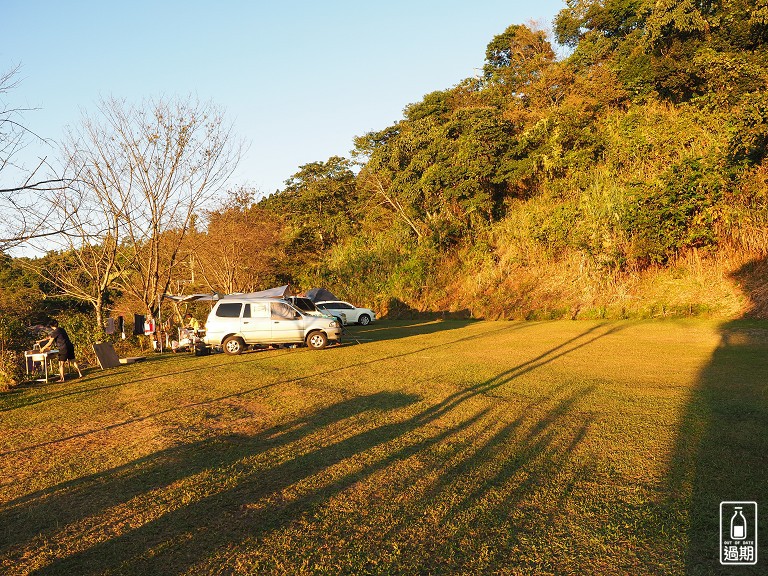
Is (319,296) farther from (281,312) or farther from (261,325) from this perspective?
(261,325)

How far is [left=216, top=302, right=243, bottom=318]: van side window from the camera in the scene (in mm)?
16328

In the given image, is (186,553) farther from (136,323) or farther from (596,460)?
(136,323)

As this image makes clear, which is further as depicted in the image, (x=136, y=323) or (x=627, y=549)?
(x=136, y=323)

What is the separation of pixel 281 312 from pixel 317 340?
55.0 inches

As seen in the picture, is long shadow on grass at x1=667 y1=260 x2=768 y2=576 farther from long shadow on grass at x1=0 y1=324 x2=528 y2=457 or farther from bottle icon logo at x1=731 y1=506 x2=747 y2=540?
long shadow on grass at x1=0 y1=324 x2=528 y2=457

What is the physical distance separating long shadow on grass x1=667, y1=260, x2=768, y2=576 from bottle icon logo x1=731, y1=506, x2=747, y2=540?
0.31 feet

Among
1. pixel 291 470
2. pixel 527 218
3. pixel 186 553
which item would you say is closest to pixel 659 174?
pixel 527 218

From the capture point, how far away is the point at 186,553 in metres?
3.74

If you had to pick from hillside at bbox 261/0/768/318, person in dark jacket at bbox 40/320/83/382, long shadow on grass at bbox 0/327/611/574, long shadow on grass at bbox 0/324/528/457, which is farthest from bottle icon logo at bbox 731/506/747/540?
hillside at bbox 261/0/768/318

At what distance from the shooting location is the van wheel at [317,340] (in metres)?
16.8

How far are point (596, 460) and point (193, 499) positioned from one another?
3.82 metres

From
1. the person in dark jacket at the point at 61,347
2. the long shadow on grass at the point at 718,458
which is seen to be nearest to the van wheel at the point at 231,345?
the person in dark jacket at the point at 61,347

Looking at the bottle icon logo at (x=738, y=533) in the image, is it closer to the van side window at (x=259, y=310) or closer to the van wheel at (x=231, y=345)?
the van side window at (x=259, y=310)

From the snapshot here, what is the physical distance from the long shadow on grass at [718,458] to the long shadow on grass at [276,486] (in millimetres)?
1032
